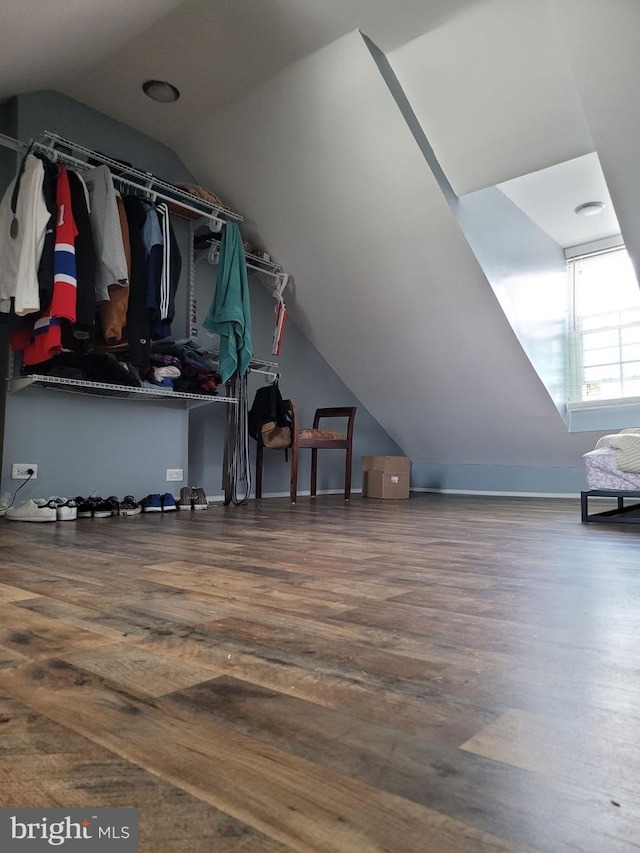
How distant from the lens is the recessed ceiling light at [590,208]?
14.2 ft

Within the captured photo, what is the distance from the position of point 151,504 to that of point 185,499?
25cm

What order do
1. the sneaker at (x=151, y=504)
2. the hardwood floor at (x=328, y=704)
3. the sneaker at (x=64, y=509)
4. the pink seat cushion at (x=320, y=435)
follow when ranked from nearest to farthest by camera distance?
the hardwood floor at (x=328, y=704), the sneaker at (x=64, y=509), the sneaker at (x=151, y=504), the pink seat cushion at (x=320, y=435)

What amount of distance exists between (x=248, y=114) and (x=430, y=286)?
1.52 m

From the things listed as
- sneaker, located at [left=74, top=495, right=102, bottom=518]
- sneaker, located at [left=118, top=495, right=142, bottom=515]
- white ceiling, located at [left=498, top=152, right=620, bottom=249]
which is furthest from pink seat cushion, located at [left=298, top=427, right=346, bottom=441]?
white ceiling, located at [left=498, top=152, right=620, bottom=249]

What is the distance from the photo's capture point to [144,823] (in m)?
0.44

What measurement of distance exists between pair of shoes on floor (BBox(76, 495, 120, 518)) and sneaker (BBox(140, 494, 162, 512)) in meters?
0.20

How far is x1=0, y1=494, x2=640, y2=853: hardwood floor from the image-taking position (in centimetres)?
46

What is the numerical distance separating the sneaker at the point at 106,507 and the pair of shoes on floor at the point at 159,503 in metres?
0.17

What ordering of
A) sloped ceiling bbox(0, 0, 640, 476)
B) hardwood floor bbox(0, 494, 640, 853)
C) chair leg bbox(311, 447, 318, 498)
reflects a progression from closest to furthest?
hardwood floor bbox(0, 494, 640, 853), sloped ceiling bbox(0, 0, 640, 476), chair leg bbox(311, 447, 318, 498)

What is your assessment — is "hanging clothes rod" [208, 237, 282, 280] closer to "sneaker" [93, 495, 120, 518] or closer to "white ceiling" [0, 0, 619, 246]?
"white ceiling" [0, 0, 619, 246]

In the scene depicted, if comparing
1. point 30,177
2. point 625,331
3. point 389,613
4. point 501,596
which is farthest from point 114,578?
point 625,331

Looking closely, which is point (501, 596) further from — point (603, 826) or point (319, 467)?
point (319, 467)

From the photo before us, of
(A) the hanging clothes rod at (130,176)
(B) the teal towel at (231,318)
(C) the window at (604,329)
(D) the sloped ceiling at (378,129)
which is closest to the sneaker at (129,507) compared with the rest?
(B) the teal towel at (231,318)

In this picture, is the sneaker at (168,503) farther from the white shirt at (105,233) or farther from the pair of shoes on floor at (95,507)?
the white shirt at (105,233)
